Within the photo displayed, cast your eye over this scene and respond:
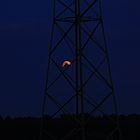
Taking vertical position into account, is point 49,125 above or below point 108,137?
above

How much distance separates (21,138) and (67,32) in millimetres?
8681

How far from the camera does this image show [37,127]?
3159 cm

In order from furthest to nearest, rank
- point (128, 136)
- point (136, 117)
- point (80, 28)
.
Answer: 1. point (136, 117)
2. point (128, 136)
3. point (80, 28)

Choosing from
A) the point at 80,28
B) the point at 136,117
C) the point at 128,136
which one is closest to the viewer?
the point at 80,28

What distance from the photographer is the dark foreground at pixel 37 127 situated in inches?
1194

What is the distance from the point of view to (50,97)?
2428cm

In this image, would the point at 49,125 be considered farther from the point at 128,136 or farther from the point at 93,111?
the point at 93,111

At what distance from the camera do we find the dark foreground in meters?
30.3

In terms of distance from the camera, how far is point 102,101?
927 inches

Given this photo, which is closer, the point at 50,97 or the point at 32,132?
the point at 50,97

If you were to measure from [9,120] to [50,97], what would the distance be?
8.46 m

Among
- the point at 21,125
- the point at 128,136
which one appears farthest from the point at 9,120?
the point at 128,136

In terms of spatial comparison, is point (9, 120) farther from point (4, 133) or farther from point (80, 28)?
point (80, 28)

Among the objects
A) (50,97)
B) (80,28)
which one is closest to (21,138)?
(50,97)
